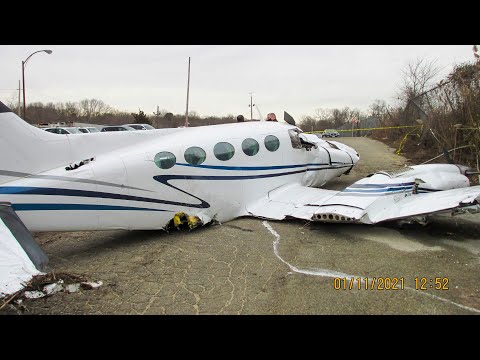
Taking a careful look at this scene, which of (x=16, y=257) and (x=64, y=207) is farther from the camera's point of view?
(x=64, y=207)

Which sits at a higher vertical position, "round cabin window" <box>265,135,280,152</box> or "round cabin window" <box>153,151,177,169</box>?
"round cabin window" <box>265,135,280,152</box>

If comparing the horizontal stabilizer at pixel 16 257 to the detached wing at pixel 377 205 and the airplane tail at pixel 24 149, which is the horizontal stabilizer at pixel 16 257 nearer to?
the airplane tail at pixel 24 149

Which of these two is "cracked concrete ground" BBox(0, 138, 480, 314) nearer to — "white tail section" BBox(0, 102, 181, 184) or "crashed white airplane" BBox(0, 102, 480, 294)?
"crashed white airplane" BBox(0, 102, 480, 294)

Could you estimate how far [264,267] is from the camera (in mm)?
5746

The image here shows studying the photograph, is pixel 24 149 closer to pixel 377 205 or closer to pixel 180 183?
pixel 180 183

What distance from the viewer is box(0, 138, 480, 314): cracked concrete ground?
4.40 m

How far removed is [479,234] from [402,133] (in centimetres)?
1928

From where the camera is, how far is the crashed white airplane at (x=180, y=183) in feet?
20.5

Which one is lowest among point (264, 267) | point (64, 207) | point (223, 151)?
point (264, 267)

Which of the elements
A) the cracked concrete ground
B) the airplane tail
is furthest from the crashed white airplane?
the cracked concrete ground

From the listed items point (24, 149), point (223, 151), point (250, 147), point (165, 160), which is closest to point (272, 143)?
point (250, 147)

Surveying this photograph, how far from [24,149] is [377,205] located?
7000 millimetres

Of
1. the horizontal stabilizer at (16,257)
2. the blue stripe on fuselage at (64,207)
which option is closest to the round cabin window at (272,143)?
the blue stripe on fuselage at (64,207)

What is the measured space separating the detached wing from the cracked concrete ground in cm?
36
